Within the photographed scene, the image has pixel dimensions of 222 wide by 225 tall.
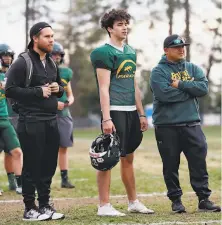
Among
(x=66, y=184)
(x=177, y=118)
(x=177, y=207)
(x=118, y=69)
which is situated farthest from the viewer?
(x=66, y=184)

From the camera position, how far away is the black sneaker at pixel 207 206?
6532 millimetres

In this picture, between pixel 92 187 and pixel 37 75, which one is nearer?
pixel 37 75

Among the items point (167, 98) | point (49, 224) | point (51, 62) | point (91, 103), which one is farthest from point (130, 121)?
point (91, 103)

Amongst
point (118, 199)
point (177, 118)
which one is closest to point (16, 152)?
point (118, 199)

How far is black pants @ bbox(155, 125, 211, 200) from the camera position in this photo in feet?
22.0

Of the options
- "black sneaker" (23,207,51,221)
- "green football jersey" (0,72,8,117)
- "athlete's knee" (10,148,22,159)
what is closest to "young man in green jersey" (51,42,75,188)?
"athlete's knee" (10,148,22,159)

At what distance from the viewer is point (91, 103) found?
214ft

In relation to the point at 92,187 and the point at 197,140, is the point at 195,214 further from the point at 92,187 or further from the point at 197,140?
the point at 92,187

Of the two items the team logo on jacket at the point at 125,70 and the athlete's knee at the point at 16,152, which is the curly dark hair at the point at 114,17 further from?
the athlete's knee at the point at 16,152

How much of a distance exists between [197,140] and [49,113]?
1706 millimetres

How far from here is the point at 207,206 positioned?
659 cm

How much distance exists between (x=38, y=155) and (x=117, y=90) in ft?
3.50

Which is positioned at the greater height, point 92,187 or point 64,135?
point 64,135

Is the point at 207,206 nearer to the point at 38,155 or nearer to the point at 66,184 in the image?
the point at 38,155
